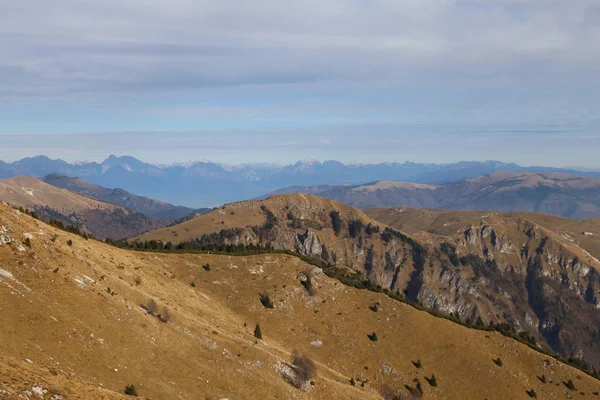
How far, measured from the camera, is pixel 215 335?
215ft

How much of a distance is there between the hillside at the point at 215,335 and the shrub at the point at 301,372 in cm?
121

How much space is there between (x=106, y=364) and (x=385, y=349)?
65.9m

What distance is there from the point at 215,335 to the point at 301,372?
47.8ft

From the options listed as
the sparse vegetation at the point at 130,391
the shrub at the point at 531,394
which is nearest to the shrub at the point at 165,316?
the sparse vegetation at the point at 130,391

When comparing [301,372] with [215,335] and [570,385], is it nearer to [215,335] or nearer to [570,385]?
[215,335]

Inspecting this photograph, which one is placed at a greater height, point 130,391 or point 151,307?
point 151,307

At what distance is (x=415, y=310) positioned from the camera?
109000 millimetres

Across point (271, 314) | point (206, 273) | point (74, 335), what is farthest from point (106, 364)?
point (206, 273)

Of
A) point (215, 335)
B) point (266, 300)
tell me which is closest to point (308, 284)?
point (266, 300)

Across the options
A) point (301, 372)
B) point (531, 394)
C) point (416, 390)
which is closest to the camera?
point (301, 372)

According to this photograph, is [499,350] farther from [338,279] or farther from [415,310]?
[338,279]

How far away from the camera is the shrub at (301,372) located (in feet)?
204

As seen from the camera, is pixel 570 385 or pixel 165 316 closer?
pixel 165 316

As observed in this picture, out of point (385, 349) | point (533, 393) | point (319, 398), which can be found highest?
point (319, 398)
